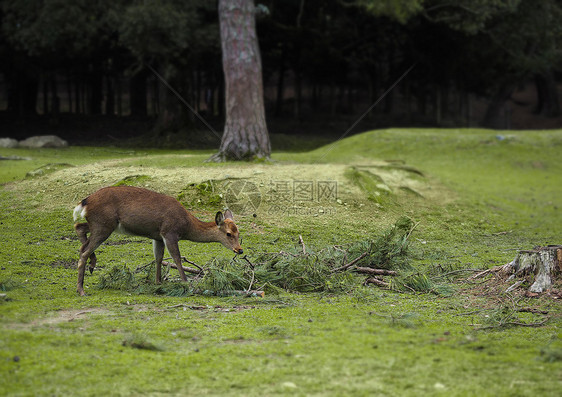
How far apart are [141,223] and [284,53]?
3016 centimetres

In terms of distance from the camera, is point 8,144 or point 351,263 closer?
point 351,263

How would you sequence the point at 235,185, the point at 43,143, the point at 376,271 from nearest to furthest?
the point at 376,271 → the point at 235,185 → the point at 43,143

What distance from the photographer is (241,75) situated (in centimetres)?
1747

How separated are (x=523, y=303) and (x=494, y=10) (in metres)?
23.7

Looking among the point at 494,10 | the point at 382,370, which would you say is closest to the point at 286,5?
the point at 494,10

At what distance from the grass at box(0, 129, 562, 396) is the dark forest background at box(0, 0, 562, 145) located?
34.9 ft

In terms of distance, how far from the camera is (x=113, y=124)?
33250 mm

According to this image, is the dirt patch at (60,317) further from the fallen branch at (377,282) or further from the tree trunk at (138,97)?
the tree trunk at (138,97)

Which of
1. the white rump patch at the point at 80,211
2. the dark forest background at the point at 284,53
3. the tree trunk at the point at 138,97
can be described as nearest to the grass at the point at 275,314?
the white rump patch at the point at 80,211

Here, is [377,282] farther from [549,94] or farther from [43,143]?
[549,94]

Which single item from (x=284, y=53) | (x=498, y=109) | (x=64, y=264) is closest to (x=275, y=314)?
(x=64, y=264)

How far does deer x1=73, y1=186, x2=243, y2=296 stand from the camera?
287 inches

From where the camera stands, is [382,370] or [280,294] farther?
[280,294]

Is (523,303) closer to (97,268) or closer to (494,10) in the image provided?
(97,268)
